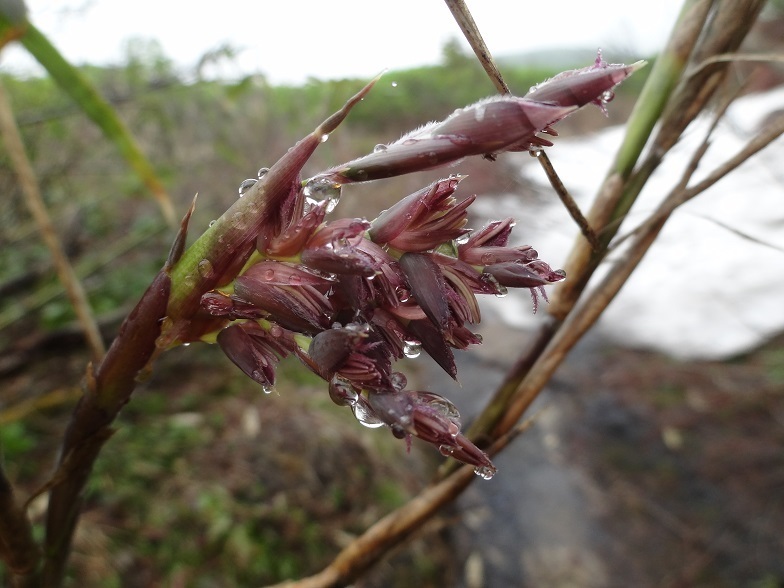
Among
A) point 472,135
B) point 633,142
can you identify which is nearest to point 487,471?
point 472,135

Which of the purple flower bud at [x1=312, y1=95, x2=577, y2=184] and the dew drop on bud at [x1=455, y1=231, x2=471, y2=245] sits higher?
the purple flower bud at [x1=312, y1=95, x2=577, y2=184]

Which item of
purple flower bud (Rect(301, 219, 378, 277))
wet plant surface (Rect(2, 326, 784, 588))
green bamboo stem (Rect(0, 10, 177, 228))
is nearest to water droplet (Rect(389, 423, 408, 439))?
purple flower bud (Rect(301, 219, 378, 277))

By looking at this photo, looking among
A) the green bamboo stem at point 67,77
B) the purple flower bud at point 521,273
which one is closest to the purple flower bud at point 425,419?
the purple flower bud at point 521,273

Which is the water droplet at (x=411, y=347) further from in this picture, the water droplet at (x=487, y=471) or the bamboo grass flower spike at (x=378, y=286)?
the water droplet at (x=487, y=471)

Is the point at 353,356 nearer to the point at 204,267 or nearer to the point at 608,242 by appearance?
the point at 204,267

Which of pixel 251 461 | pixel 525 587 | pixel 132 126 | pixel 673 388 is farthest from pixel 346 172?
pixel 673 388

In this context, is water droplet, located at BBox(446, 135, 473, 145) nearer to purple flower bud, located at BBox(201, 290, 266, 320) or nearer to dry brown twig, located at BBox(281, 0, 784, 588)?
purple flower bud, located at BBox(201, 290, 266, 320)

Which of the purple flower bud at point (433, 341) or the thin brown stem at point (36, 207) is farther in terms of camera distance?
the thin brown stem at point (36, 207)

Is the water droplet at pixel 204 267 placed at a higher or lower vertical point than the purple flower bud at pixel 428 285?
higher
